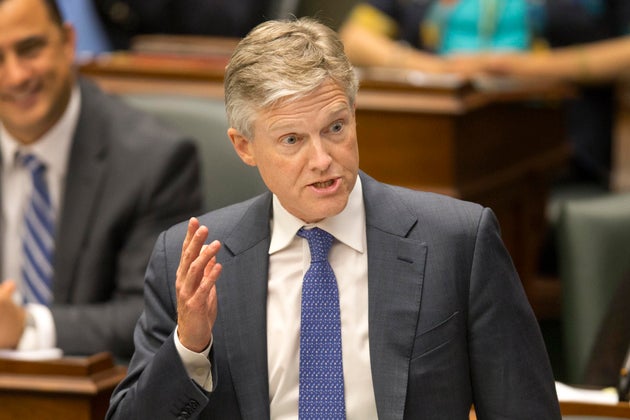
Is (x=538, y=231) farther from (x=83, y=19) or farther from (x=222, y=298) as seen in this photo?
(x=222, y=298)

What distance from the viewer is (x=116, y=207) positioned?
3.39 meters

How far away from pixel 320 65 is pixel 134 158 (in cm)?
147

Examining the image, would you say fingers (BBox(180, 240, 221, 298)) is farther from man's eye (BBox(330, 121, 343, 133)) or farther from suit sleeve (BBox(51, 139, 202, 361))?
suit sleeve (BBox(51, 139, 202, 361))

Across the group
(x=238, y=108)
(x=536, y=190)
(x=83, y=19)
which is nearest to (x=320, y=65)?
(x=238, y=108)

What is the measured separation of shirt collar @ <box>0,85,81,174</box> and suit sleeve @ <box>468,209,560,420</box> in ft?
5.50

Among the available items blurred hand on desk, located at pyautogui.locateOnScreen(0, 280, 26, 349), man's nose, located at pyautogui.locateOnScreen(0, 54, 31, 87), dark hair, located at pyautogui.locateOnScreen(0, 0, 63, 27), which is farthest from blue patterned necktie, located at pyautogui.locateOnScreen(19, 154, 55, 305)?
blurred hand on desk, located at pyautogui.locateOnScreen(0, 280, 26, 349)

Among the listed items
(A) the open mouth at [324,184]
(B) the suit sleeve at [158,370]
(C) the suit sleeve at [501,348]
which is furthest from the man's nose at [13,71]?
(C) the suit sleeve at [501,348]

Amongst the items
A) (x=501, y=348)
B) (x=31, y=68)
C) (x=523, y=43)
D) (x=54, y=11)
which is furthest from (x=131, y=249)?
(x=523, y=43)

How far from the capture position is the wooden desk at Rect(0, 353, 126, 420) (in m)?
2.63

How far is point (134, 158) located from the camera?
3.46 m

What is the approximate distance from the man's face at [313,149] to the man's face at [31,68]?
→ 4.71ft

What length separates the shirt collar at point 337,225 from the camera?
219 centimetres

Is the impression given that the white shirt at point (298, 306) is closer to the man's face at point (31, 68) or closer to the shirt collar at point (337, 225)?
the shirt collar at point (337, 225)

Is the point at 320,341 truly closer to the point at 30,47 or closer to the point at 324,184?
the point at 324,184
